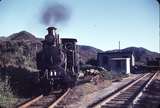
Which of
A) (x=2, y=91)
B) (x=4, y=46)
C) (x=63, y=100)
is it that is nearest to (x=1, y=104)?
(x=2, y=91)

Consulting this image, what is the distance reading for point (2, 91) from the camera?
46.5 ft

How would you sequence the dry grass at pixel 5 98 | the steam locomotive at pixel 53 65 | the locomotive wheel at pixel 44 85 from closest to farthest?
1. the dry grass at pixel 5 98
2. the locomotive wheel at pixel 44 85
3. the steam locomotive at pixel 53 65

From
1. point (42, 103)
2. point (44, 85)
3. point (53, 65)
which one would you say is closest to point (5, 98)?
point (42, 103)

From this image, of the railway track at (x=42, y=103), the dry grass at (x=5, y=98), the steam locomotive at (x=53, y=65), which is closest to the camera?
the dry grass at (x=5, y=98)

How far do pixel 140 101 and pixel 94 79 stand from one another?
1178cm

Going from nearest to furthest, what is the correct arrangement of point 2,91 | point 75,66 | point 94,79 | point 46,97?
1. point 2,91
2. point 46,97
3. point 75,66
4. point 94,79

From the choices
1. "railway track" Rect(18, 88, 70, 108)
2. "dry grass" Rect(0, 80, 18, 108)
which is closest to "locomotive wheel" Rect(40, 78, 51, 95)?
"railway track" Rect(18, 88, 70, 108)

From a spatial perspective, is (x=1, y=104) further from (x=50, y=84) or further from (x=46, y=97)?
(x=50, y=84)

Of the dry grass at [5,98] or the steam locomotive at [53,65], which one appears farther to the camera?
the steam locomotive at [53,65]

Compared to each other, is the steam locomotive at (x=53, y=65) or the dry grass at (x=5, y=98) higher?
the steam locomotive at (x=53, y=65)

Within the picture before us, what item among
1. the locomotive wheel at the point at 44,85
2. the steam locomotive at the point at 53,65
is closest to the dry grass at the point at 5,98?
the locomotive wheel at the point at 44,85

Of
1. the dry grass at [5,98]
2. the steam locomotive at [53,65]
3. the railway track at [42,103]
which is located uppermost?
the steam locomotive at [53,65]

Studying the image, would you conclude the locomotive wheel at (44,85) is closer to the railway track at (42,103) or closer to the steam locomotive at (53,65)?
the steam locomotive at (53,65)

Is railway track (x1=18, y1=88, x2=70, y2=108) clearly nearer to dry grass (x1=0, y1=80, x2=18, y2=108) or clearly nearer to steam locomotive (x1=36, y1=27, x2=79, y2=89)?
dry grass (x1=0, y1=80, x2=18, y2=108)
